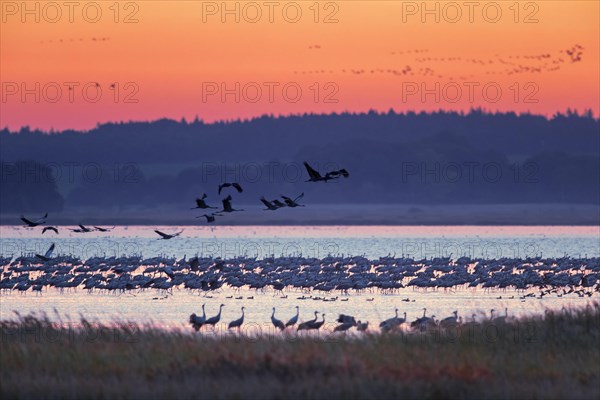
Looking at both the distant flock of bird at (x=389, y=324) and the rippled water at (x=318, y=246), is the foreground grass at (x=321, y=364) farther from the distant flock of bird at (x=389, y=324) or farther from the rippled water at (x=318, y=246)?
the rippled water at (x=318, y=246)

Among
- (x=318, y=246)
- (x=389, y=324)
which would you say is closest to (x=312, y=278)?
(x=389, y=324)

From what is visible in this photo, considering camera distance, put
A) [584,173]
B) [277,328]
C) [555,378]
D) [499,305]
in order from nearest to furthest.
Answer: [555,378]
[277,328]
[499,305]
[584,173]

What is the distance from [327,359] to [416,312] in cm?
1698

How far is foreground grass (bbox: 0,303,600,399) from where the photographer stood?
18.0m

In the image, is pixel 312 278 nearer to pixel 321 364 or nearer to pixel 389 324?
pixel 389 324

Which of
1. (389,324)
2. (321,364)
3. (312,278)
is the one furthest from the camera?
(312,278)

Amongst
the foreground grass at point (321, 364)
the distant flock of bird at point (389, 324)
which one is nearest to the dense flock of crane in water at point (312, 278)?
the distant flock of bird at point (389, 324)

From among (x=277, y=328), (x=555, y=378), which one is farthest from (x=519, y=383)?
(x=277, y=328)

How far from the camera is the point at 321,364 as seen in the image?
19406 millimetres

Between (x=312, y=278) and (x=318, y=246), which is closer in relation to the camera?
(x=312, y=278)

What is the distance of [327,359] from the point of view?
64.8 ft

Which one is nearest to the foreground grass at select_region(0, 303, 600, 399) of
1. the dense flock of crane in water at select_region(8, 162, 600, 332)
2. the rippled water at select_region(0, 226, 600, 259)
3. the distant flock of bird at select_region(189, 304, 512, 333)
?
the distant flock of bird at select_region(189, 304, 512, 333)

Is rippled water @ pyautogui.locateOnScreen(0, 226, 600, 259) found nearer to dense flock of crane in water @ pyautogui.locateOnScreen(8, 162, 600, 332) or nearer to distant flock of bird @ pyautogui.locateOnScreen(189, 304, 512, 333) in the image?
dense flock of crane in water @ pyautogui.locateOnScreen(8, 162, 600, 332)

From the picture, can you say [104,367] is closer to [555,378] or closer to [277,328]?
[555,378]
